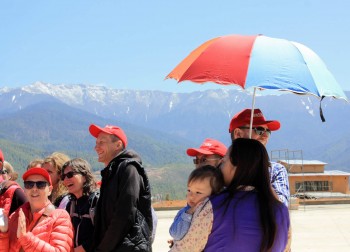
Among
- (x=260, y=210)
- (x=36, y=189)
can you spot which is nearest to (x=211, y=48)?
(x=260, y=210)

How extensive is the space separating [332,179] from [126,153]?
170 ft

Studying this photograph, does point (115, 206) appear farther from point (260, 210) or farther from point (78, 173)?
point (260, 210)

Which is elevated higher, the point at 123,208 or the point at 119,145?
the point at 119,145

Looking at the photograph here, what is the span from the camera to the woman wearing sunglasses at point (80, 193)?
4.56 meters

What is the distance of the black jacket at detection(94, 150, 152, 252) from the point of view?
4172 millimetres

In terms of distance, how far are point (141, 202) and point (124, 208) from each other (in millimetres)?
261

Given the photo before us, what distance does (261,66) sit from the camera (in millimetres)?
3438

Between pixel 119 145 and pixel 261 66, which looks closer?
pixel 261 66

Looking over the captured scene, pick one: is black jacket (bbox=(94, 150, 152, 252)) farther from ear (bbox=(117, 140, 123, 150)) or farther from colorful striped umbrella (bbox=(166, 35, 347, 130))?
colorful striped umbrella (bbox=(166, 35, 347, 130))

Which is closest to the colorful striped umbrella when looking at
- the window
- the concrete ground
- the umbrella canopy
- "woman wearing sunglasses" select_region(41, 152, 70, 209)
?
the umbrella canopy

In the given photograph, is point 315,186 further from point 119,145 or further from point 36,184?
point 36,184

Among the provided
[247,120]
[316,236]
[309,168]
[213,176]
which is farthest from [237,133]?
[309,168]

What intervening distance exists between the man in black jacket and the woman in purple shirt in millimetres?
1268

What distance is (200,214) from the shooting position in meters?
2.87
